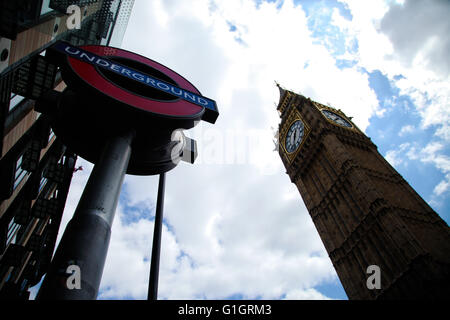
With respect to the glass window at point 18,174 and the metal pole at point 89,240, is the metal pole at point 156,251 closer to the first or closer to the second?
the metal pole at point 89,240

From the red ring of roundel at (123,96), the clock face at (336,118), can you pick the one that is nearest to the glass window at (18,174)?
the red ring of roundel at (123,96)

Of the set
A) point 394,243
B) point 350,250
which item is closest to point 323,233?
point 350,250

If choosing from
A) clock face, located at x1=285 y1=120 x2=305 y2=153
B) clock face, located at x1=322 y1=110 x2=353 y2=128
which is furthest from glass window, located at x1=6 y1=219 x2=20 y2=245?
clock face, located at x1=322 y1=110 x2=353 y2=128

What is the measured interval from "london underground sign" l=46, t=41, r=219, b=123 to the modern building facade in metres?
2.26

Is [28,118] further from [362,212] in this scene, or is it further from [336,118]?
[336,118]

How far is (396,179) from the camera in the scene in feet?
125

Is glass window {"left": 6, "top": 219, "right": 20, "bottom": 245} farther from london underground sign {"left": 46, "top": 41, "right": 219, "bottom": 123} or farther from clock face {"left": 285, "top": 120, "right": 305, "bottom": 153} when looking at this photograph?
clock face {"left": 285, "top": 120, "right": 305, "bottom": 153}

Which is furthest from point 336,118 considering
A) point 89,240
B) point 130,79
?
point 89,240

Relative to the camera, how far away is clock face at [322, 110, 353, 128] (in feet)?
151

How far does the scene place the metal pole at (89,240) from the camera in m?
4.49

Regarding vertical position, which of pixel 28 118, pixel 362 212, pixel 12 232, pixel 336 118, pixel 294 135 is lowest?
pixel 12 232

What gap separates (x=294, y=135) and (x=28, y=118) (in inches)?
1566

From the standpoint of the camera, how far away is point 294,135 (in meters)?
48.2

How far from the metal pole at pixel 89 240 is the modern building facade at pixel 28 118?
4.28 meters
